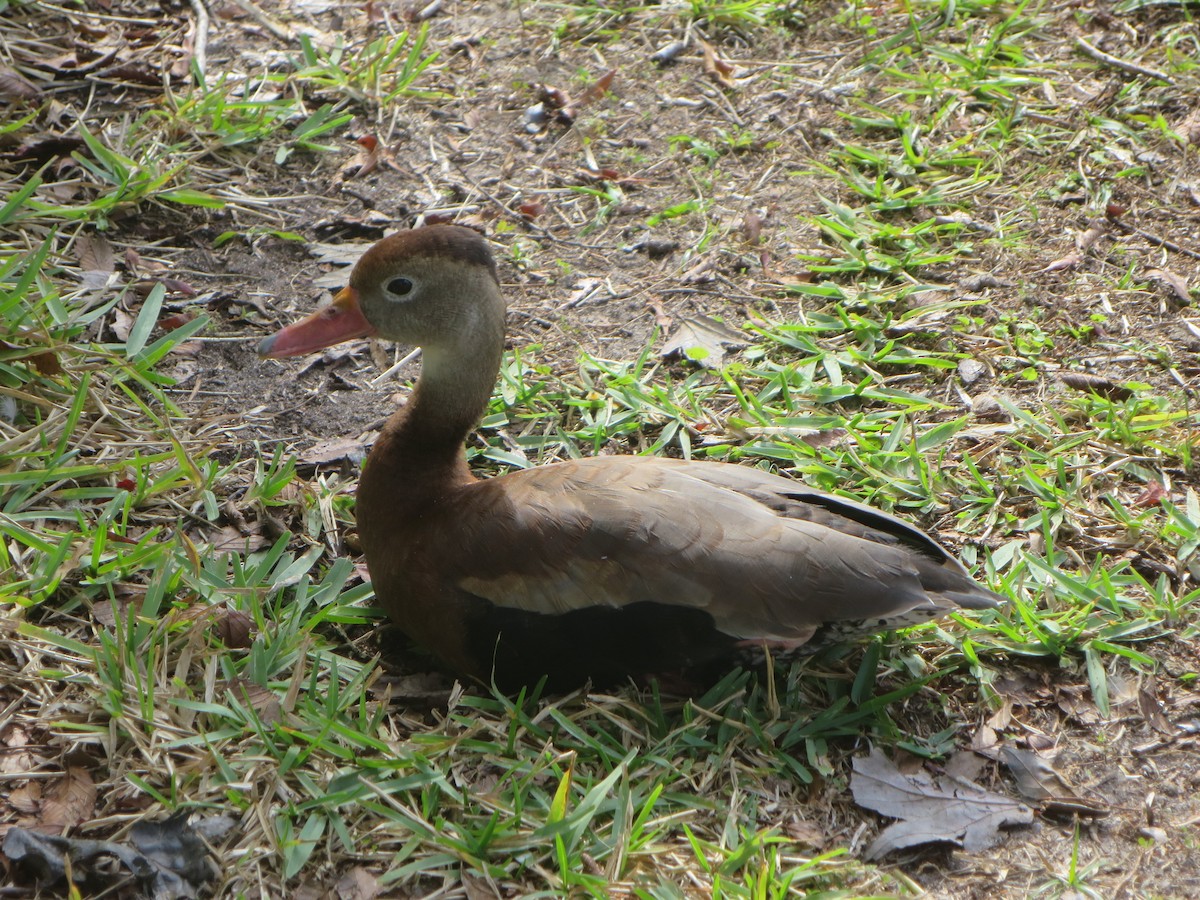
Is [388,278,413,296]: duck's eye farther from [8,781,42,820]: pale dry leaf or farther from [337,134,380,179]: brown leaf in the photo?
[337,134,380,179]: brown leaf

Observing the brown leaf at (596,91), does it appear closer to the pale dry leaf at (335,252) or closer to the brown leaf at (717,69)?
the brown leaf at (717,69)

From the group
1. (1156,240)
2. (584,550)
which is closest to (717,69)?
(1156,240)

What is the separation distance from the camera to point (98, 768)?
2.63m

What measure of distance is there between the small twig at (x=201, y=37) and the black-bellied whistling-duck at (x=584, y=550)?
2235 mm

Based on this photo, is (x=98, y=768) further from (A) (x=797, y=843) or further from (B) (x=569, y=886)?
(A) (x=797, y=843)

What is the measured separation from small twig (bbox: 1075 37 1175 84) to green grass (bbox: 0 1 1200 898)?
0.07 m

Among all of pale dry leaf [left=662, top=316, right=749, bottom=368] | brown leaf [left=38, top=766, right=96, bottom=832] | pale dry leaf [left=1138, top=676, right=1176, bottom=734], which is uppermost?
pale dry leaf [left=662, top=316, right=749, bottom=368]

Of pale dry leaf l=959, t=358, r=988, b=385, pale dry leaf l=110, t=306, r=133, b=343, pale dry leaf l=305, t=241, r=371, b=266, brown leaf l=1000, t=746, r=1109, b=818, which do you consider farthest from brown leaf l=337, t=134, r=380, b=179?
brown leaf l=1000, t=746, r=1109, b=818

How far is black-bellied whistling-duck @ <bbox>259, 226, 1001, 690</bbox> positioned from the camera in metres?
2.81

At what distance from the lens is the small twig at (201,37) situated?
492 centimetres

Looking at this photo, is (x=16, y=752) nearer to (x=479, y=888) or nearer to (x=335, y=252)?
(x=479, y=888)

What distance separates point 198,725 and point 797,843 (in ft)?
4.52

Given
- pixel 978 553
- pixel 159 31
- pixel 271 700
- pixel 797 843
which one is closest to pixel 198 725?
pixel 271 700

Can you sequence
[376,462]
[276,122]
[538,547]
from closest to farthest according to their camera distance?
[538,547]
[376,462]
[276,122]
